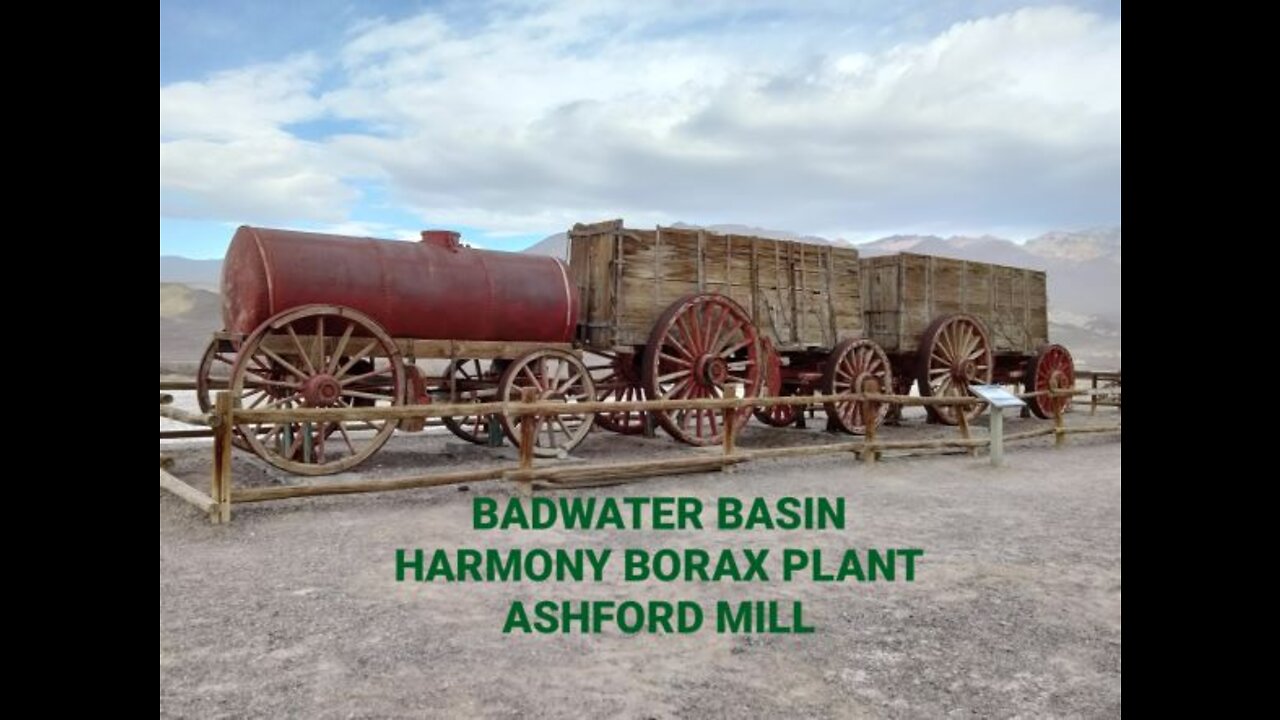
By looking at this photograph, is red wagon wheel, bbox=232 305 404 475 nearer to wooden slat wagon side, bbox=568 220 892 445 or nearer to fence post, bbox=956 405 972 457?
wooden slat wagon side, bbox=568 220 892 445

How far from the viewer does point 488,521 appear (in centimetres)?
763

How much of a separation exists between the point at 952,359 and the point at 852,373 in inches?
112

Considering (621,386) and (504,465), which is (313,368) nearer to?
(504,465)

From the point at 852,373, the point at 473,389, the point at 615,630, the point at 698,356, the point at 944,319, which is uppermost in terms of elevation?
the point at 944,319

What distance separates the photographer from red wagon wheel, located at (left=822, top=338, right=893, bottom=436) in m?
14.3

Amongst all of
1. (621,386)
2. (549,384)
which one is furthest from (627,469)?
(621,386)

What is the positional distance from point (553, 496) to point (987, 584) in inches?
170

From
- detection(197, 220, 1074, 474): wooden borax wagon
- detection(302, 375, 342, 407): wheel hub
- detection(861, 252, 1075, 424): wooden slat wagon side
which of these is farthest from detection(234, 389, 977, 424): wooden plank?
detection(861, 252, 1075, 424): wooden slat wagon side

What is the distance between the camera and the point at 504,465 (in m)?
9.59

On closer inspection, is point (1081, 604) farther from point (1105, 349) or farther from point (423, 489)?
point (1105, 349)

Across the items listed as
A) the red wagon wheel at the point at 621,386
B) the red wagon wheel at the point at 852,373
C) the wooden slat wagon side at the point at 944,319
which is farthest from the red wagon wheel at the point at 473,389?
the wooden slat wagon side at the point at 944,319

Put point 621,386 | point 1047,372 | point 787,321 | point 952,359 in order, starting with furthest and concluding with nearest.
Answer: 1. point 1047,372
2. point 952,359
3. point 787,321
4. point 621,386

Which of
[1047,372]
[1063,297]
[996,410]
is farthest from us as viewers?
[1063,297]
